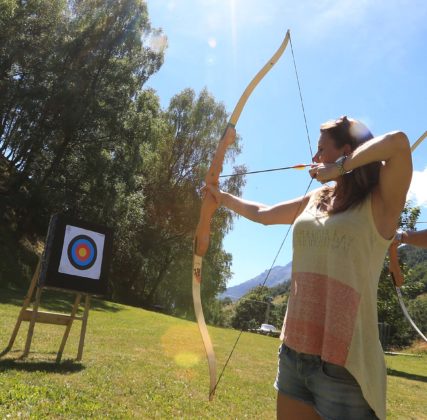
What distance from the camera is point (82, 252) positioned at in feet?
19.9

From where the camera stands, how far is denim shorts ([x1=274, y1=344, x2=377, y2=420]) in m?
1.27

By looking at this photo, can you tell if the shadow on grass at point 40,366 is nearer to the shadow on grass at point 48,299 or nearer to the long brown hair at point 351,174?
the long brown hair at point 351,174

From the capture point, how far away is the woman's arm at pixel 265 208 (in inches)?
72.4

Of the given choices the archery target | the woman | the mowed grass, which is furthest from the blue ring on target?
the woman

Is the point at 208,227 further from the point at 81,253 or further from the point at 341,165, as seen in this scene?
the point at 81,253

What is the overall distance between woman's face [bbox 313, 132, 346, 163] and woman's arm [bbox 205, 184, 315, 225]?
209mm

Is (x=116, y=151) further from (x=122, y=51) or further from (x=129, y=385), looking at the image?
(x=129, y=385)

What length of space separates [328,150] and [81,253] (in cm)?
504

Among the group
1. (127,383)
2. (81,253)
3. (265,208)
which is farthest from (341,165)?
(81,253)

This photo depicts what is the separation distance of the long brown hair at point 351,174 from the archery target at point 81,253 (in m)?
4.90

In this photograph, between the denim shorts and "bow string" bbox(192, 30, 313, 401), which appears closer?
the denim shorts

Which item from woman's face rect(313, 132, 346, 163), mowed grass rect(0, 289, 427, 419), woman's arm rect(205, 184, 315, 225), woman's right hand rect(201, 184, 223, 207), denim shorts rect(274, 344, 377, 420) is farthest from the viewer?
mowed grass rect(0, 289, 427, 419)

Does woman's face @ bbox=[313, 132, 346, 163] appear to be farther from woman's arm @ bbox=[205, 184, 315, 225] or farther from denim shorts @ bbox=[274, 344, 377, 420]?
denim shorts @ bbox=[274, 344, 377, 420]

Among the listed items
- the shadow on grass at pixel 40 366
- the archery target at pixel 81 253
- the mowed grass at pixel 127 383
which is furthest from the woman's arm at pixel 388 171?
the archery target at pixel 81 253
